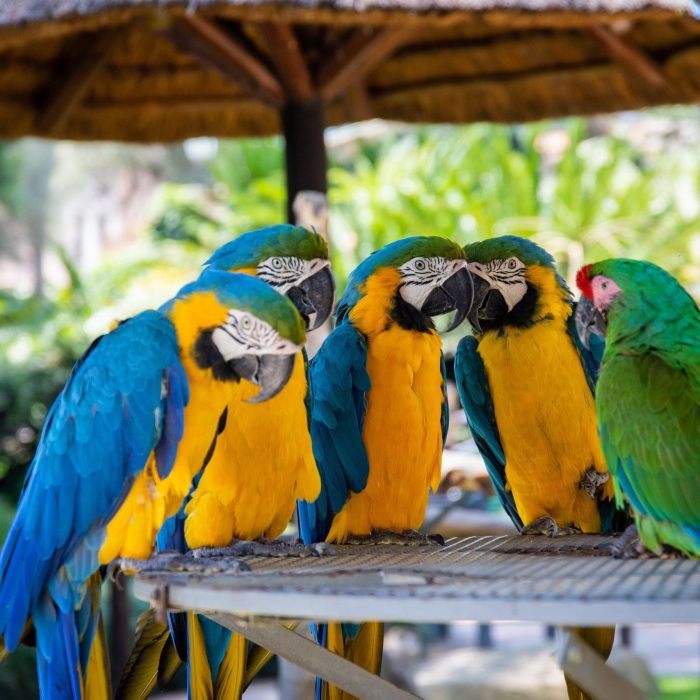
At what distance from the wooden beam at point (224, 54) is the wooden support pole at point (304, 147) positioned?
10cm

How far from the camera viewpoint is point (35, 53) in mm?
4465

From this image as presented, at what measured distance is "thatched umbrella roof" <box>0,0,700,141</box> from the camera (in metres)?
3.88

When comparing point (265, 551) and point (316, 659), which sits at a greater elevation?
point (265, 551)

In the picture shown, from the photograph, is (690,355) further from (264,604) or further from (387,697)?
(264,604)

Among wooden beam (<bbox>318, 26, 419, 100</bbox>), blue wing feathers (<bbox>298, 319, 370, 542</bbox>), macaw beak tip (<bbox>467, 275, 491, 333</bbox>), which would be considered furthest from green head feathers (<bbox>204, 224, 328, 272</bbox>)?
wooden beam (<bbox>318, 26, 419, 100</bbox>)

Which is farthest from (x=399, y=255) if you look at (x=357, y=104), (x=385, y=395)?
(x=357, y=104)

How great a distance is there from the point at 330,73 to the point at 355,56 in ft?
0.41

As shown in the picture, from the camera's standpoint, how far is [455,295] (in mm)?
2143

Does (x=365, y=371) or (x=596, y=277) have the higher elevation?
(x=596, y=277)

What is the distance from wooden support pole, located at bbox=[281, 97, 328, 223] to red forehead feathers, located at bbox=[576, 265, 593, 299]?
194 cm

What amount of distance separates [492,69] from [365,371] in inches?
114

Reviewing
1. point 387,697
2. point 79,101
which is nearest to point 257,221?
point 79,101

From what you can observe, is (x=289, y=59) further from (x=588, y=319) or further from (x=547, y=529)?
(x=547, y=529)

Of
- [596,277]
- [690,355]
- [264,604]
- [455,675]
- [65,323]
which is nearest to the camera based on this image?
[264,604]
